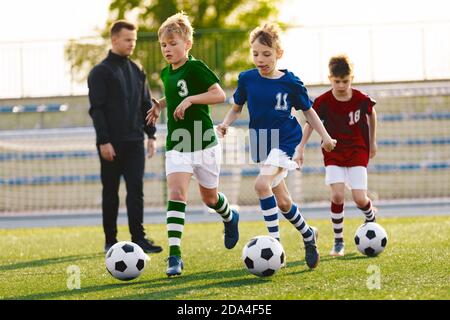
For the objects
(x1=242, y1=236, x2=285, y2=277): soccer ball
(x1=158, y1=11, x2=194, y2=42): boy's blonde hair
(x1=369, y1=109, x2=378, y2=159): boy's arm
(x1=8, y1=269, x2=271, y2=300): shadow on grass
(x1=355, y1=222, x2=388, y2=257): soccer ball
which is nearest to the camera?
(x1=8, y1=269, x2=271, y2=300): shadow on grass

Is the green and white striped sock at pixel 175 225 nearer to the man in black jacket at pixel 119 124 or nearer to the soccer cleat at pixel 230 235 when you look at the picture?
the soccer cleat at pixel 230 235

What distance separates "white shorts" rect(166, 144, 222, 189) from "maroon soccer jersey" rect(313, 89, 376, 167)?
53.6 inches

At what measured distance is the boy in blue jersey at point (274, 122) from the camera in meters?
6.72

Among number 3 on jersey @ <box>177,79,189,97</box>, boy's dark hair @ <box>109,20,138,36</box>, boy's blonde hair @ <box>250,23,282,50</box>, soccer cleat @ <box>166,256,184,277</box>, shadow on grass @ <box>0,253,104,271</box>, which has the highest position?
boy's dark hair @ <box>109,20,138,36</box>

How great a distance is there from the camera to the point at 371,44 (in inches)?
774

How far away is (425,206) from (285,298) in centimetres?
1109

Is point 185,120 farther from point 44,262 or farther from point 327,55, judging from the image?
point 327,55

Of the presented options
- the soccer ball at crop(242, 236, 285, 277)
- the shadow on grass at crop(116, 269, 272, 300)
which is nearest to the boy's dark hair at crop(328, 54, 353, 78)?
the shadow on grass at crop(116, 269, 272, 300)

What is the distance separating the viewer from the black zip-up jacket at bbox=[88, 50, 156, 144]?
827cm

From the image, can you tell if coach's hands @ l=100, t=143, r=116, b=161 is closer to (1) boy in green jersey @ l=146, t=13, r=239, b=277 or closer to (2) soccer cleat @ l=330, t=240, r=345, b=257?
(1) boy in green jersey @ l=146, t=13, r=239, b=277

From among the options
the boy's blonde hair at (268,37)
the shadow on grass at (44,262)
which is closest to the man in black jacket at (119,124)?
the shadow on grass at (44,262)

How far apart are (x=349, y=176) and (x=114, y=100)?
89.6 inches

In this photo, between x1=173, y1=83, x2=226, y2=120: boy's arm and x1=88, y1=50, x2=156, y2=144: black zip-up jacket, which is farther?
x1=88, y1=50, x2=156, y2=144: black zip-up jacket

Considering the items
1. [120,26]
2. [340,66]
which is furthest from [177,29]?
[120,26]
